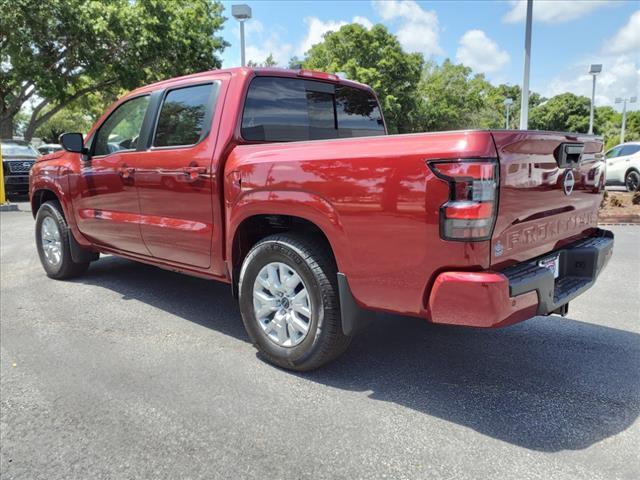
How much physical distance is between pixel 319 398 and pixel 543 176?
1.74m

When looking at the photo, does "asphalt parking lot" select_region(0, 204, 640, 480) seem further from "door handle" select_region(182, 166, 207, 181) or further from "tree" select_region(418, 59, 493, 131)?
"tree" select_region(418, 59, 493, 131)

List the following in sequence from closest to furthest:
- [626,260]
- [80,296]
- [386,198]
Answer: [386,198] < [80,296] < [626,260]

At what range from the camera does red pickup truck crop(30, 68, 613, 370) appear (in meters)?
2.47

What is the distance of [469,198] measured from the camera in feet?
7.88

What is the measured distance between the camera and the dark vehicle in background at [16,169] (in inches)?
561

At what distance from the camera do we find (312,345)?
3129 mm

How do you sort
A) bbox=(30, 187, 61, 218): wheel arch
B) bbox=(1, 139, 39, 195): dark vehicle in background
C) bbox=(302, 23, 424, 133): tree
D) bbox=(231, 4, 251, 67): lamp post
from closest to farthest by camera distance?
bbox=(30, 187, 61, 218): wheel arch
bbox=(231, 4, 251, 67): lamp post
bbox=(1, 139, 39, 195): dark vehicle in background
bbox=(302, 23, 424, 133): tree

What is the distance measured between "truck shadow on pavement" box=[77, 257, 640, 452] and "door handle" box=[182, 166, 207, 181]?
4.06ft

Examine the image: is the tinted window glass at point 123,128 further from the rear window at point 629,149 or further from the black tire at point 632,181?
the rear window at point 629,149

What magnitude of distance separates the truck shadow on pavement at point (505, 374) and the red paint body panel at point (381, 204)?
586mm

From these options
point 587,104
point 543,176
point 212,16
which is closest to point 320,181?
point 543,176

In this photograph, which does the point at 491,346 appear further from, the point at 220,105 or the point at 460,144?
the point at 220,105

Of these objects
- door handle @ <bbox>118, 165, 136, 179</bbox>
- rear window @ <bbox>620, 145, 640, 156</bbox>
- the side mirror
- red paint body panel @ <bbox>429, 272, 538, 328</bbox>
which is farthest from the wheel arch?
rear window @ <bbox>620, 145, 640, 156</bbox>

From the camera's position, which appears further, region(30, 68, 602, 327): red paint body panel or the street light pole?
the street light pole
